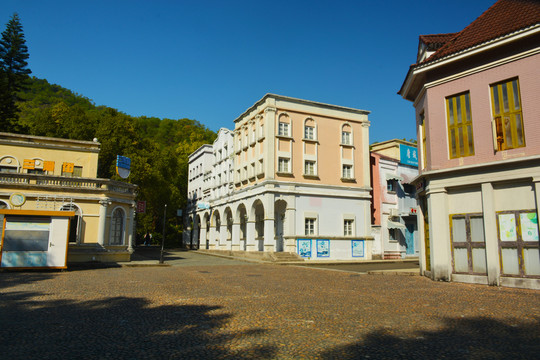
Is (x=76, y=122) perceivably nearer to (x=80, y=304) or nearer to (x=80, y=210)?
(x=80, y=210)

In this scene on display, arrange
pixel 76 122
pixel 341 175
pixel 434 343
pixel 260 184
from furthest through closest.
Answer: pixel 76 122 < pixel 341 175 < pixel 260 184 < pixel 434 343

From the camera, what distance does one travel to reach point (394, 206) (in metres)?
37.6

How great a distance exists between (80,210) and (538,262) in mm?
23102

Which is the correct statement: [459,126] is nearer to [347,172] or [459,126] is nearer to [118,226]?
[118,226]

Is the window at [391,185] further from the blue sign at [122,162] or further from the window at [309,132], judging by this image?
the blue sign at [122,162]

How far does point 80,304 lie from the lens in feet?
30.2

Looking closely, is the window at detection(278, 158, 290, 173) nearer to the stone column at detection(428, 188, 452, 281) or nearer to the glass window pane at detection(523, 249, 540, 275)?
the stone column at detection(428, 188, 452, 281)

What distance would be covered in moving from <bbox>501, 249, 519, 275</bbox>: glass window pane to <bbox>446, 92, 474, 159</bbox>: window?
358cm

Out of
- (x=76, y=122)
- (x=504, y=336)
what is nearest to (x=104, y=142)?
(x=76, y=122)

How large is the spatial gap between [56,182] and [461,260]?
22039 millimetres

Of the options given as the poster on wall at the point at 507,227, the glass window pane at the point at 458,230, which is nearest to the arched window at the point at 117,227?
the glass window pane at the point at 458,230

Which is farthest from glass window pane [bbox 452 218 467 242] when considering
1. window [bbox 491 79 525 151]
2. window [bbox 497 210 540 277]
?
window [bbox 491 79 525 151]

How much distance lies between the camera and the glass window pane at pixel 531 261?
472 inches

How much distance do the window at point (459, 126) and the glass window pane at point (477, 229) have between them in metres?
2.37
